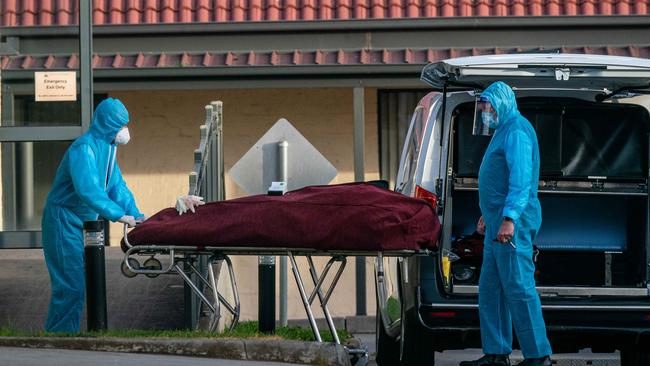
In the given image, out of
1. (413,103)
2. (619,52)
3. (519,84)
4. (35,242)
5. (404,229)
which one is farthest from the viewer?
(413,103)

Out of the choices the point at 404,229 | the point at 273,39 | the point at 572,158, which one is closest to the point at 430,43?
the point at 273,39

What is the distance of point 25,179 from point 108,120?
3.52 m

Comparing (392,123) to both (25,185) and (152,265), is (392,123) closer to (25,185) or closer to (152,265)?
(25,185)

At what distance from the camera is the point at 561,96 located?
9234mm

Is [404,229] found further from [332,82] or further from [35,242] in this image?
[332,82]

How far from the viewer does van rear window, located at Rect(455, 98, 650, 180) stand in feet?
30.6

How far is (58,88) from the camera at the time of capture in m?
12.9

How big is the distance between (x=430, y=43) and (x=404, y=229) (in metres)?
7.26

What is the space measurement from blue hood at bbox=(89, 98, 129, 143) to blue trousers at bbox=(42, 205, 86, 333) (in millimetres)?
576

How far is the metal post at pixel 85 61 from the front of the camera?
12.4 metres

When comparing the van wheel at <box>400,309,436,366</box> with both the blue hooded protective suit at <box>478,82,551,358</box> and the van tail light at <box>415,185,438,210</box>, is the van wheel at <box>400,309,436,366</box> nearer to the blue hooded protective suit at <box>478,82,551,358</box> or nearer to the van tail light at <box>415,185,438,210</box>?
the blue hooded protective suit at <box>478,82,551,358</box>

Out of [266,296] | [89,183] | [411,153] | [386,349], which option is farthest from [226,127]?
[411,153]

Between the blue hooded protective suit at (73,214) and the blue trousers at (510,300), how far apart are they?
2836mm

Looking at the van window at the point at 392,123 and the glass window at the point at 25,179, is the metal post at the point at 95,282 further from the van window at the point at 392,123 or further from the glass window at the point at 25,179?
the van window at the point at 392,123
